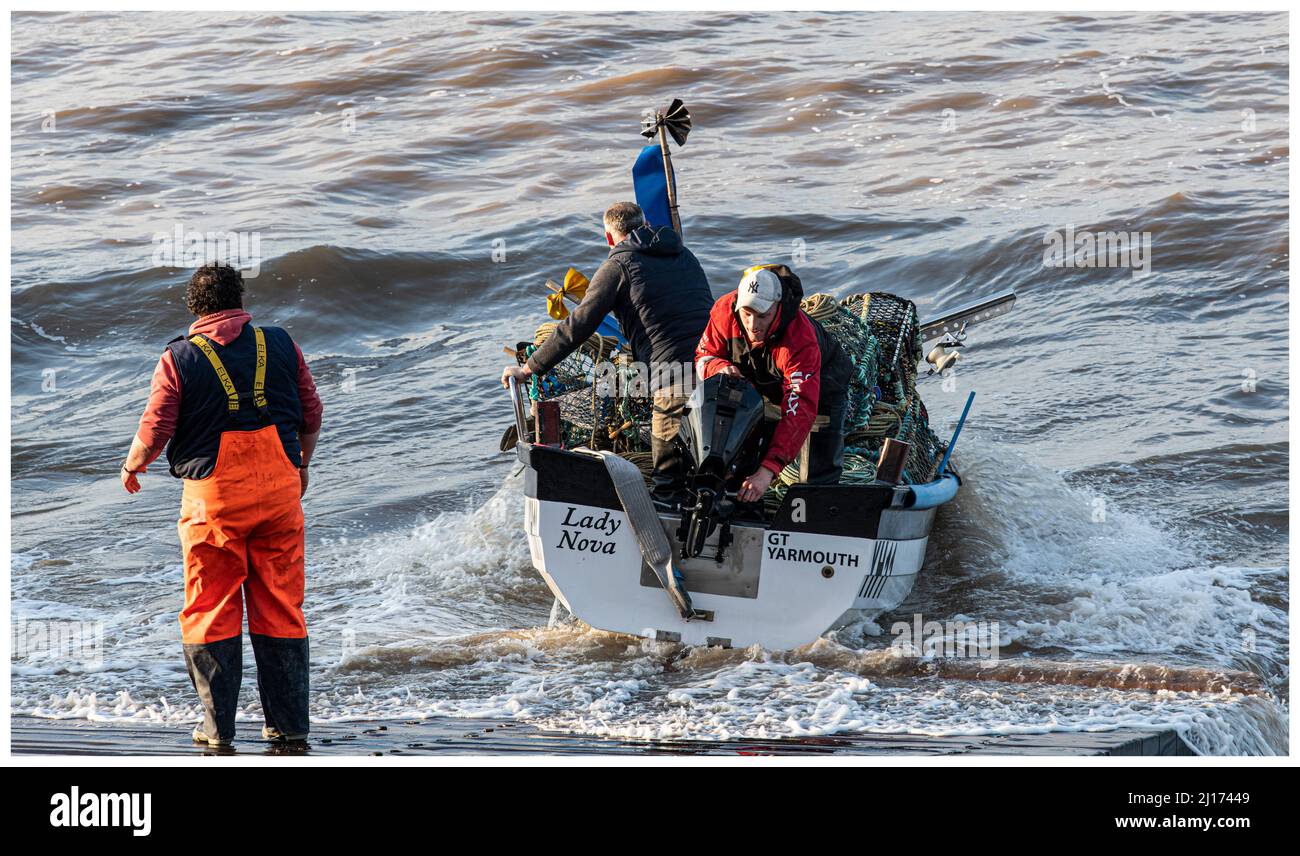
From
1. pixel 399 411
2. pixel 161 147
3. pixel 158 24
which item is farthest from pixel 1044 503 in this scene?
pixel 158 24

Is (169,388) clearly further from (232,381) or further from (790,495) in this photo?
(790,495)

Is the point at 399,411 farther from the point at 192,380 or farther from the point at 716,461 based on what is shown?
the point at 192,380

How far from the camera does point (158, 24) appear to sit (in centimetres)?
2566

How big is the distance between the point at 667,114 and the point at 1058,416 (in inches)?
187

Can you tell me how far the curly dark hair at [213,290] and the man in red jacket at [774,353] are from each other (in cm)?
217

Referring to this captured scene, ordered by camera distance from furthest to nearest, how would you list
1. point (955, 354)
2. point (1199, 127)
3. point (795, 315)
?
point (1199, 127)
point (955, 354)
point (795, 315)

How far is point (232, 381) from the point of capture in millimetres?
5355

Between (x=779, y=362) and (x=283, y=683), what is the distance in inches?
102

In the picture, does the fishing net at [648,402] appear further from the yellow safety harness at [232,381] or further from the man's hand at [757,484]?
the yellow safety harness at [232,381]

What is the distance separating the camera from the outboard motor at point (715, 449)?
21.4 ft

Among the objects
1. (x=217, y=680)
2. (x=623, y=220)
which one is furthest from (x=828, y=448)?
(x=217, y=680)

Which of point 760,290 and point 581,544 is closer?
point 760,290

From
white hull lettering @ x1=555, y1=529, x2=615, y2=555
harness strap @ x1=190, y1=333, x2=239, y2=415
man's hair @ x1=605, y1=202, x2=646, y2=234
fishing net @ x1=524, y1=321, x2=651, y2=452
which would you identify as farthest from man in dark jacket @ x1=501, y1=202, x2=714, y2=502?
harness strap @ x1=190, y1=333, x2=239, y2=415

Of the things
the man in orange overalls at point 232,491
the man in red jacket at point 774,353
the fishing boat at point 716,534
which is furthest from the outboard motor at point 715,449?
the man in orange overalls at point 232,491
